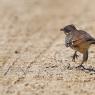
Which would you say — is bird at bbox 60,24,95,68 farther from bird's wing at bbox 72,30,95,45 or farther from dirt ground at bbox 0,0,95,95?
dirt ground at bbox 0,0,95,95

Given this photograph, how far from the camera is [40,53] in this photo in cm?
1191

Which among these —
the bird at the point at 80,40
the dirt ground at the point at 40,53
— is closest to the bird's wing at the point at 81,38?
the bird at the point at 80,40

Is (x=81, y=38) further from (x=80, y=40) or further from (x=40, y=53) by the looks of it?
(x=40, y=53)

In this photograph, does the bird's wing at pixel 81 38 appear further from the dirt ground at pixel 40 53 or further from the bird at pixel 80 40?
the dirt ground at pixel 40 53

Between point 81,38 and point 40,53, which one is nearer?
point 81,38

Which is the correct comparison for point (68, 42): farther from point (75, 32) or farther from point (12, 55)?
point (12, 55)

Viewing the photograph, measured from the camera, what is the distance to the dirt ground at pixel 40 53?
8555 millimetres

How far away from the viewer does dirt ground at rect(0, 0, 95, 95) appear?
855 cm

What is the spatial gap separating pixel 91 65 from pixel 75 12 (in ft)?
33.1

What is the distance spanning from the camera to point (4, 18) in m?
17.6

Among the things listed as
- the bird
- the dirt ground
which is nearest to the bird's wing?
the bird

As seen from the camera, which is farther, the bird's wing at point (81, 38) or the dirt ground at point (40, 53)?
the bird's wing at point (81, 38)

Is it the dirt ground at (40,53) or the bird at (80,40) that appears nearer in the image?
the dirt ground at (40,53)

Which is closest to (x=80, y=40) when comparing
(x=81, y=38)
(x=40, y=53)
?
(x=81, y=38)
